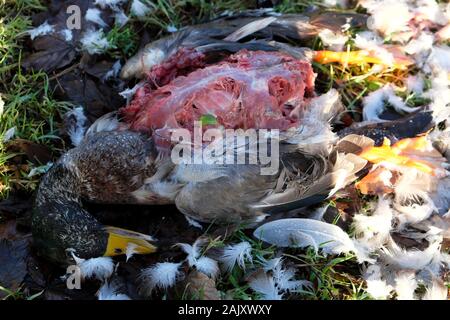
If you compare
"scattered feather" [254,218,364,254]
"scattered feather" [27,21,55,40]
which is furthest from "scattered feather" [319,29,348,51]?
"scattered feather" [27,21,55,40]

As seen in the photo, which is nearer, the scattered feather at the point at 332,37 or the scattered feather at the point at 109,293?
the scattered feather at the point at 109,293

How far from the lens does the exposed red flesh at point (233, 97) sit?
313 centimetres

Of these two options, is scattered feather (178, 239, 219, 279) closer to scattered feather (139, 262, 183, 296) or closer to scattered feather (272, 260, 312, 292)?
scattered feather (139, 262, 183, 296)

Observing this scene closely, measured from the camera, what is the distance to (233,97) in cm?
315

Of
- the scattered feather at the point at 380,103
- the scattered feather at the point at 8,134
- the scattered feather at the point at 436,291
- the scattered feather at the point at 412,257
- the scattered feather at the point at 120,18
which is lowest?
the scattered feather at the point at 436,291

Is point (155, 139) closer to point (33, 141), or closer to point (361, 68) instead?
point (33, 141)

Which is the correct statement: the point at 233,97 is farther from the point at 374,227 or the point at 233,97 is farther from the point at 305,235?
the point at 374,227

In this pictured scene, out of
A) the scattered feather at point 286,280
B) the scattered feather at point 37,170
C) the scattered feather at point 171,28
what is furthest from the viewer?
the scattered feather at point 171,28

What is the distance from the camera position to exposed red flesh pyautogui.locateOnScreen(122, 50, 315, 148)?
123 inches

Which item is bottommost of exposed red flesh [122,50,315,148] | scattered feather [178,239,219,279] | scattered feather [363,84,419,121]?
scattered feather [178,239,219,279]

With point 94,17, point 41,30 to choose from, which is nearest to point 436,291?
point 94,17

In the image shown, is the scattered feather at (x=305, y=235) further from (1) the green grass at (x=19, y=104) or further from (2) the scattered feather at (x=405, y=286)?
(1) the green grass at (x=19, y=104)

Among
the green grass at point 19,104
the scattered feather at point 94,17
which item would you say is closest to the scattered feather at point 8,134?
the green grass at point 19,104

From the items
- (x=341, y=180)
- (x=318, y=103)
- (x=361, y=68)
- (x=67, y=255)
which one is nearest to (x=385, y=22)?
(x=361, y=68)
